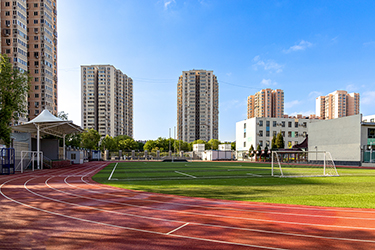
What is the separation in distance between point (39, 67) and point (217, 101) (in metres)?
96.5

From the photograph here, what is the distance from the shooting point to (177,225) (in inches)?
262

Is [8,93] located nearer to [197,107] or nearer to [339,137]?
[339,137]

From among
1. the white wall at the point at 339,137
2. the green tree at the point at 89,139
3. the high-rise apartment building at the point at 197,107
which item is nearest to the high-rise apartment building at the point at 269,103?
the high-rise apartment building at the point at 197,107

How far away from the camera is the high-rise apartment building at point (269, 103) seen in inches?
6663

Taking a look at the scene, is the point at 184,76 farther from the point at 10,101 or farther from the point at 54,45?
the point at 10,101

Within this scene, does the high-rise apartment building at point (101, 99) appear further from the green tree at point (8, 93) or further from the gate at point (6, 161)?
the gate at point (6, 161)

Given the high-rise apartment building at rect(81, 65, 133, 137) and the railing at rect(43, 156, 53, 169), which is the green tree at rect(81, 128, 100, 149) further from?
the high-rise apartment building at rect(81, 65, 133, 137)

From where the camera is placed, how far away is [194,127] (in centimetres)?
13700

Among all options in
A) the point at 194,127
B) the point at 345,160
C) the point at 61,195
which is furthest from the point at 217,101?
the point at 61,195

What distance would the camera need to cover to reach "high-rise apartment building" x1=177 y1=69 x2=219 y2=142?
449 ft

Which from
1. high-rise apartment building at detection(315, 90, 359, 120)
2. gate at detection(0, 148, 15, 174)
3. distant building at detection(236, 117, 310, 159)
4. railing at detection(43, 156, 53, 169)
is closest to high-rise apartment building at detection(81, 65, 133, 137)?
distant building at detection(236, 117, 310, 159)

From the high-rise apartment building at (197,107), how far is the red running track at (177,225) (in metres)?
127

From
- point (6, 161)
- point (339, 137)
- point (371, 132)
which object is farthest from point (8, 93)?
point (371, 132)

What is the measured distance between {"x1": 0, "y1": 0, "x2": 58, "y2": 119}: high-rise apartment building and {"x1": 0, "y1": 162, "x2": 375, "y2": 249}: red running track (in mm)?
72720
